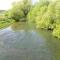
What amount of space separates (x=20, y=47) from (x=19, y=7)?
45534 millimetres

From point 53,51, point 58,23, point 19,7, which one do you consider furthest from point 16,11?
point 53,51

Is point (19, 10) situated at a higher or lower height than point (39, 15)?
lower

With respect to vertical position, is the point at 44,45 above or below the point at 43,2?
below

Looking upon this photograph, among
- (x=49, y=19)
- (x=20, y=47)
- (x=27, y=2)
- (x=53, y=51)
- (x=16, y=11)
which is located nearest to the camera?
(x=53, y=51)

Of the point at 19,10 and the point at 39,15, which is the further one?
the point at 19,10

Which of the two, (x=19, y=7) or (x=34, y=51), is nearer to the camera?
(x=34, y=51)

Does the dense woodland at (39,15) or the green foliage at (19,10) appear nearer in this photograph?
the dense woodland at (39,15)

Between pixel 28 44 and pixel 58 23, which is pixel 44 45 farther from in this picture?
pixel 58 23

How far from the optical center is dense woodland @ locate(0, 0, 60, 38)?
33.3 metres

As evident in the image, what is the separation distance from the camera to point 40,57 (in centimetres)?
1888

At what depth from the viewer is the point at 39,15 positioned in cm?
4247

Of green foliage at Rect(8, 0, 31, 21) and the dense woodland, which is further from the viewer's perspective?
green foliage at Rect(8, 0, 31, 21)

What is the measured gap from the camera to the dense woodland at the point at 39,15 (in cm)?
3327

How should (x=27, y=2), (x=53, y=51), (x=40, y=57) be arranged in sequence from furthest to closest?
(x=27, y=2), (x=53, y=51), (x=40, y=57)
